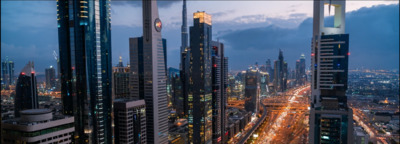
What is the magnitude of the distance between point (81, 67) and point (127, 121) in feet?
36.7

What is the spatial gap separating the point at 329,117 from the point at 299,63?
167 metres

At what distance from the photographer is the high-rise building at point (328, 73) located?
114ft

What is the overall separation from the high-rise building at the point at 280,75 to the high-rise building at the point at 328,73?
124869 millimetres

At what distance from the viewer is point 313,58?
129 ft

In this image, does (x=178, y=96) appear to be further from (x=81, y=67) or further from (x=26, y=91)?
(x=26, y=91)

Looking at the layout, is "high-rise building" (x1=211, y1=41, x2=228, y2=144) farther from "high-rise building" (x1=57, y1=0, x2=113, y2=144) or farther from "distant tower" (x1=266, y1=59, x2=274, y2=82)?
"distant tower" (x1=266, y1=59, x2=274, y2=82)

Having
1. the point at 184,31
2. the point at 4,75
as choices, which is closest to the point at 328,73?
the point at 4,75

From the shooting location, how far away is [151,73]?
4391cm

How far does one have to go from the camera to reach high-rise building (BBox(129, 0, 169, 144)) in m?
43.0

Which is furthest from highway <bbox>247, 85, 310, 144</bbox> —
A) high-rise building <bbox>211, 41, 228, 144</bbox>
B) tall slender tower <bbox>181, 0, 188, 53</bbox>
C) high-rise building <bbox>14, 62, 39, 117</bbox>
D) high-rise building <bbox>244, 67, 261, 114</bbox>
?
tall slender tower <bbox>181, 0, 188, 53</bbox>

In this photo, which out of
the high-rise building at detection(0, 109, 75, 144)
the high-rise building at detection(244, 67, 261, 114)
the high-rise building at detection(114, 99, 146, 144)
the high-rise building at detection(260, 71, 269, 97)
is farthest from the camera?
the high-rise building at detection(260, 71, 269, 97)

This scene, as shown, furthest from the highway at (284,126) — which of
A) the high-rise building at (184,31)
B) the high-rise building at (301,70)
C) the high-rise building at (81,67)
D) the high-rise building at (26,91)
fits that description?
the high-rise building at (301,70)

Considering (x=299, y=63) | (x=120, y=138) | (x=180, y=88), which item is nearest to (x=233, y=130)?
(x=180, y=88)

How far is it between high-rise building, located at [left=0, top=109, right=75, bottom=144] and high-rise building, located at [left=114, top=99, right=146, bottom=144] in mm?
11350
